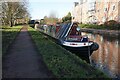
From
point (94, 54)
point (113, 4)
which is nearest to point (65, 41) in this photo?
point (94, 54)

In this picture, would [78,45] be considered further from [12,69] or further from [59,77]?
[59,77]

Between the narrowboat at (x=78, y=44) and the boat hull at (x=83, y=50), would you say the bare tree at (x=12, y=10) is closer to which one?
the narrowboat at (x=78, y=44)

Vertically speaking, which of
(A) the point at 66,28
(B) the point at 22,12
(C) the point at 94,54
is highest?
(B) the point at 22,12

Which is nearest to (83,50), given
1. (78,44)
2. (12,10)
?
(78,44)

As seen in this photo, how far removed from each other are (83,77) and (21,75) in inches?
77.9

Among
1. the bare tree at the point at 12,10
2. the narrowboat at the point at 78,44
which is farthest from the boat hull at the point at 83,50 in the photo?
the bare tree at the point at 12,10

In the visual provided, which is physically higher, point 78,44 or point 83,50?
point 78,44

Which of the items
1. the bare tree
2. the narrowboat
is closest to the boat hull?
the narrowboat

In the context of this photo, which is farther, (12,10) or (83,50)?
(12,10)

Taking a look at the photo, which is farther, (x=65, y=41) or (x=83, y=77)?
(x=65, y=41)

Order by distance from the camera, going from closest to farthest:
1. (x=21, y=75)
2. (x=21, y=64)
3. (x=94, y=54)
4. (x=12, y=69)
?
1. (x=21, y=75)
2. (x=12, y=69)
3. (x=21, y=64)
4. (x=94, y=54)

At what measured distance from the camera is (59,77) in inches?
293

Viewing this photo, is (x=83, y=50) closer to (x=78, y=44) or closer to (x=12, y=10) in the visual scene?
(x=78, y=44)

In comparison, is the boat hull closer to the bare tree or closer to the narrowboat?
the narrowboat
